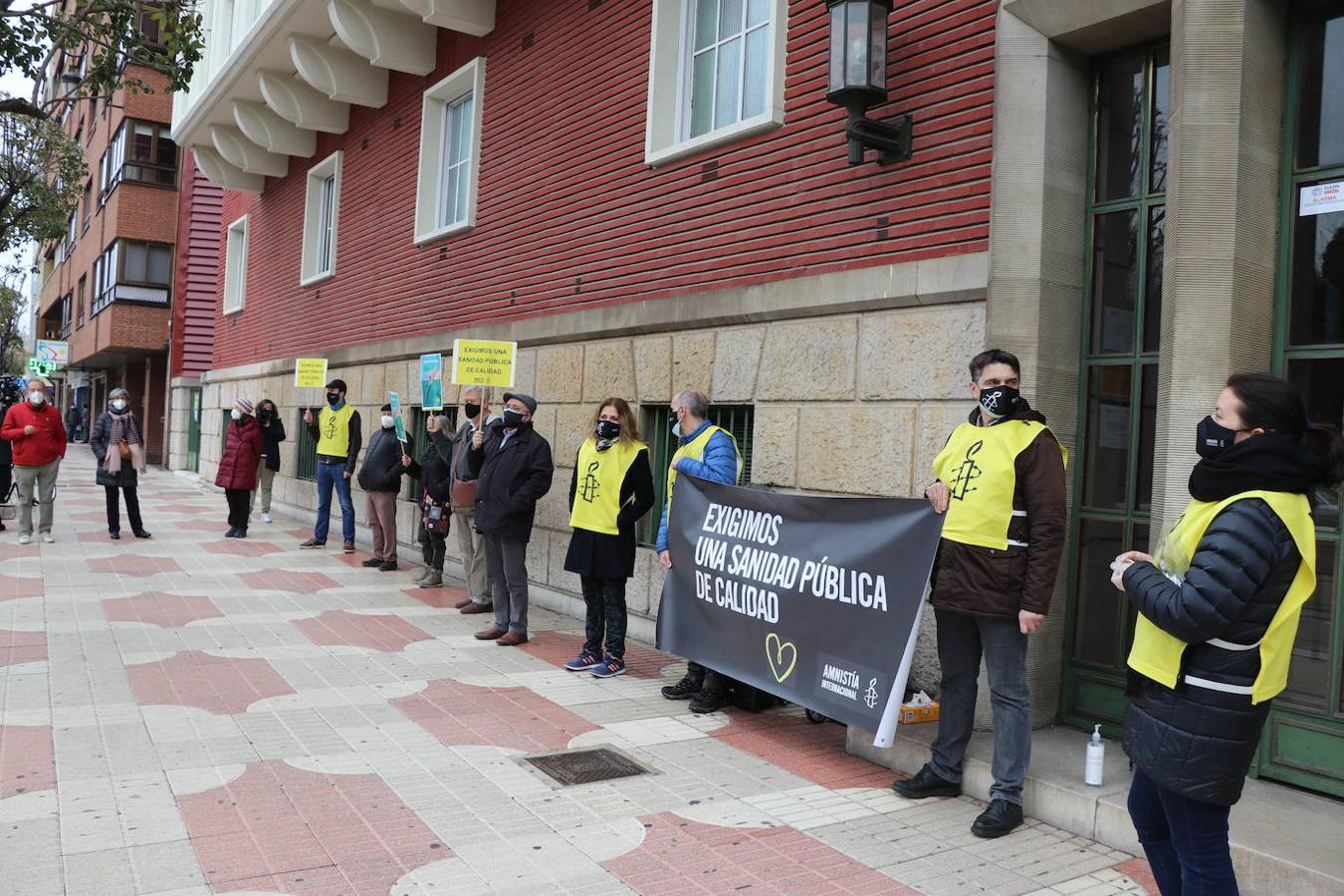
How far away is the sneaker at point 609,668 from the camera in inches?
286

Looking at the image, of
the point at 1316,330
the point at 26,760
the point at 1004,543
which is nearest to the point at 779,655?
the point at 1004,543

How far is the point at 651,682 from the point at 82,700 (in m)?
3.43

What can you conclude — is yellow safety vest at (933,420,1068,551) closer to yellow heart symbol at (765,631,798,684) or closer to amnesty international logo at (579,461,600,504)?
yellow heart symbol at (765,631,798,684)

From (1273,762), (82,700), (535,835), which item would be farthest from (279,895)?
(1273,762)

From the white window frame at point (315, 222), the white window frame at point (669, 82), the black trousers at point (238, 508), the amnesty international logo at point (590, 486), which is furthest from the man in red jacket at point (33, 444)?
the amnesty international logo at point (590, 486)

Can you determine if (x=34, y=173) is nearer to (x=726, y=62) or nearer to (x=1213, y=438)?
(x=726, y=62)

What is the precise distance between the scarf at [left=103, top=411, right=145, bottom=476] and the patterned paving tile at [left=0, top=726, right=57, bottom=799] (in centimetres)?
888

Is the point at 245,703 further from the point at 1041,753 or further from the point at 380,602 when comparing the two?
the point at 1041,753

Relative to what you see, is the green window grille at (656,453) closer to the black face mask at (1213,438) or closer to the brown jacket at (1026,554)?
the brown jacket at (1026,554)

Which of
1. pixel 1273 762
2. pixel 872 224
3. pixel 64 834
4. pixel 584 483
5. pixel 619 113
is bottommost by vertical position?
pixel 64 834

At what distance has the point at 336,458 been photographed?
45.6ft

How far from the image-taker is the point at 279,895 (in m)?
3.72

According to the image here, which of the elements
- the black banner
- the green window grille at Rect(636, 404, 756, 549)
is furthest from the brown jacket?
the green window grille at Rect(636, 404, 756, 549)

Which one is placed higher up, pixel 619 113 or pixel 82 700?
pixel 619 113
